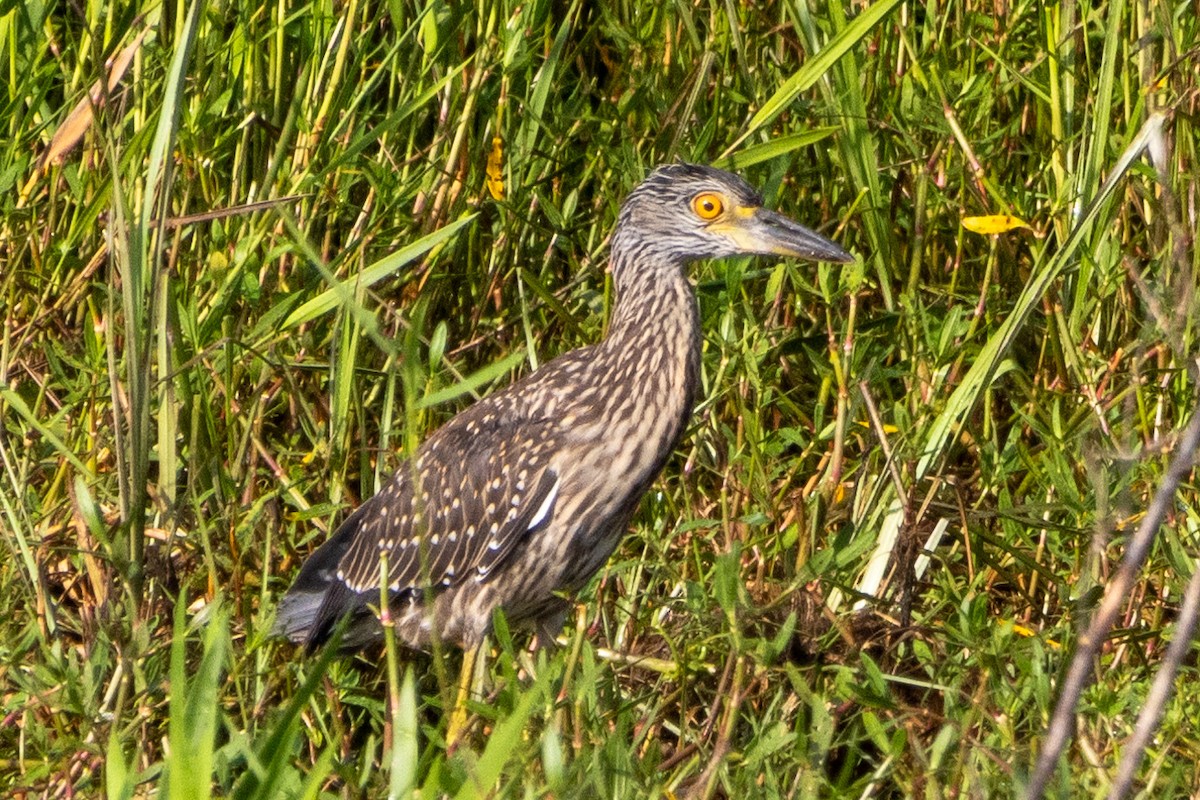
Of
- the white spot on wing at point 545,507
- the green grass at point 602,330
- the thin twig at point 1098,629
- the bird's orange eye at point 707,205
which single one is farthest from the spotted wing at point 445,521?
the thin twig at point 1098,629

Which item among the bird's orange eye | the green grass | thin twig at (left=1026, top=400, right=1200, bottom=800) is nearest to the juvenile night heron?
the bird's orange eye

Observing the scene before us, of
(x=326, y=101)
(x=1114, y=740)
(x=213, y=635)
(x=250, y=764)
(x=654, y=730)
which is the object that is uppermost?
(x=326, y=101)

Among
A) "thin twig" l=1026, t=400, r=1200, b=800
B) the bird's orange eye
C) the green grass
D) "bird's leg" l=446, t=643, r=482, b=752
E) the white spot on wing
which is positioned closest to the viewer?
"thin twig" l=1026, t=400, r=1200, b=800

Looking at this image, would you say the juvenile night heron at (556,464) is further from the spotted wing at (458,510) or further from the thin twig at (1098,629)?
the thin twig at (1098,629)

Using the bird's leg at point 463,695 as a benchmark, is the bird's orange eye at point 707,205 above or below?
above

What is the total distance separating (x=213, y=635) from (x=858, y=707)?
5.40ft

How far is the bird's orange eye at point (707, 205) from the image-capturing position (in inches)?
180

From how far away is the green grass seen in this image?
389cm

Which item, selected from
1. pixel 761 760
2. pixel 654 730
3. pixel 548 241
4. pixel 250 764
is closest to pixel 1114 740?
pixel 761 760

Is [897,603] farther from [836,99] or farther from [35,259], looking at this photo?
[35,259]

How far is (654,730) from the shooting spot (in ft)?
13.1

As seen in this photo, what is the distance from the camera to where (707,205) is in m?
4.58

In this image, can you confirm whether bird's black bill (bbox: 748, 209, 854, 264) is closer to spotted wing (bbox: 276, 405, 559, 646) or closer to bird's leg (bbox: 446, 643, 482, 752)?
spotted wing (bbox: 276, 405, 559, 646)

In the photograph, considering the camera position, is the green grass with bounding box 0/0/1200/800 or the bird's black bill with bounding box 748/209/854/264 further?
the bird's black bill with bounding box 748/209/854/264
